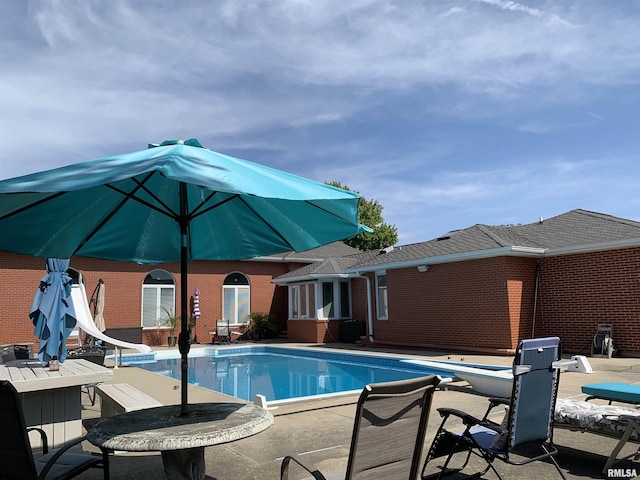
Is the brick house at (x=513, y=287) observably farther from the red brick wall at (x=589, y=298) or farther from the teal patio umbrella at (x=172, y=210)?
the teal patio umbrella at (x=172, y=210)

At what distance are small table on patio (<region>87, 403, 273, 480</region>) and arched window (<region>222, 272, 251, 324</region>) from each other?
19.3 m

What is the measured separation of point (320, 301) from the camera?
1995 centimetres

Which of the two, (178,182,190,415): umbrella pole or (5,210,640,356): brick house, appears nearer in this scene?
(178,182,190,415): umbrella pole

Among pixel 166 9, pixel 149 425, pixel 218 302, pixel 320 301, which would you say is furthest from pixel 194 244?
pixel 218 302

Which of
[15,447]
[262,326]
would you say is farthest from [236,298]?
[15,447]

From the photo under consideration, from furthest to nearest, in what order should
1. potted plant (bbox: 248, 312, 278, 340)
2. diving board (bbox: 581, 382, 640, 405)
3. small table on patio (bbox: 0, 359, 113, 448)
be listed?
potted plant (bbox: 248, 312, 278, 340) → small table on patio (bbox: 0, 359, 113, 448) → diving board (bbox: 581, 382, 640, 405)

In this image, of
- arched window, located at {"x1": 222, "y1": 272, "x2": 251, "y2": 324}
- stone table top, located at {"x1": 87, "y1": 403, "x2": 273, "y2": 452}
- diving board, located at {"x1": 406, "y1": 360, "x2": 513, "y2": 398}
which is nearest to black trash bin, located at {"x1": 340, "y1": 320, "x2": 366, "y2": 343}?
arched window, located at {"x1": 222, "y1": 272, "x2": 251, "y2": 324}

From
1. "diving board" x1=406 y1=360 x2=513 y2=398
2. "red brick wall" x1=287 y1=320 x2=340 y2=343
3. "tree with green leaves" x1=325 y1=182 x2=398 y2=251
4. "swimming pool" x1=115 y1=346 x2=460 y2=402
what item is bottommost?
"swimming pool" x1=115 y1=346 x2=460 y2=402

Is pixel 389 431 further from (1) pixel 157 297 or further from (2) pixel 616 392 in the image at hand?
(1) pixel 157 297

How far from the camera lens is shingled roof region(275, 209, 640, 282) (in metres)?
13.1

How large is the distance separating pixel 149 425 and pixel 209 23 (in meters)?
8.89

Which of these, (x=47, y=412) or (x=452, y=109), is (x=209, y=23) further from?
(x=47, y=412)

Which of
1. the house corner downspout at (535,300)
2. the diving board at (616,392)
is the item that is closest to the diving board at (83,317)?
the diving board at (616,392)

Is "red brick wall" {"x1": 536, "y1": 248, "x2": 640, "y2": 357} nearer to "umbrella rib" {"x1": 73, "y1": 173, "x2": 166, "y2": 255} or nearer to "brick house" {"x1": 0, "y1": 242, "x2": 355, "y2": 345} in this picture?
"brick house" {"x1": 0, "y1": 242, "x2": 355, "y2": 345}
